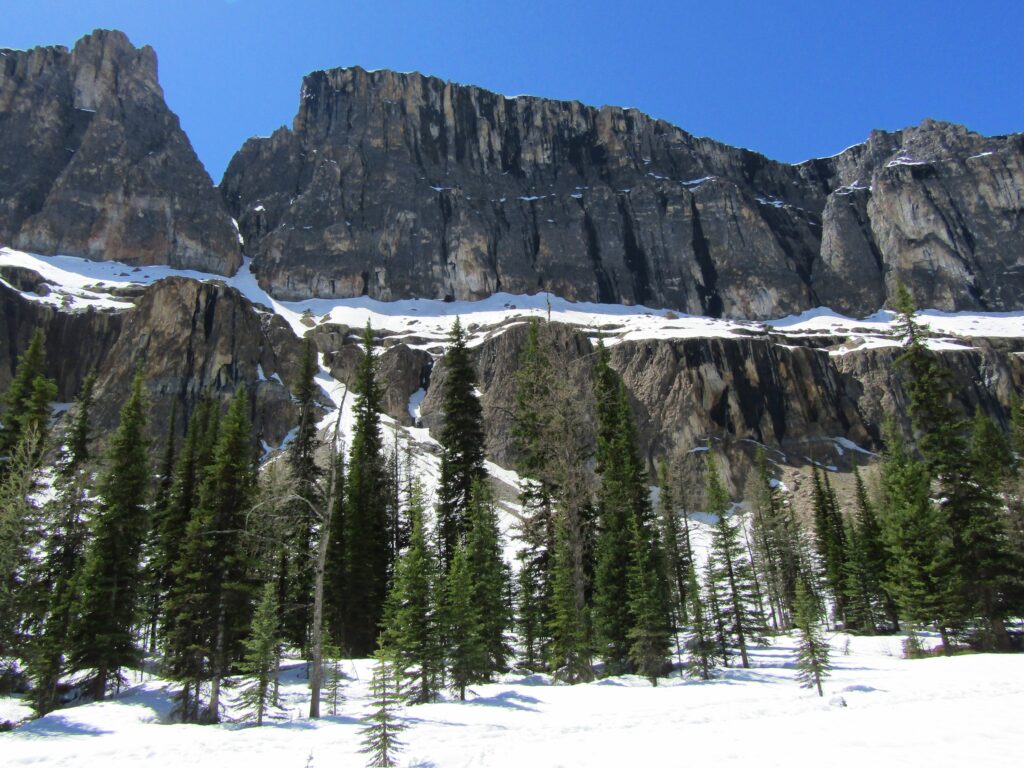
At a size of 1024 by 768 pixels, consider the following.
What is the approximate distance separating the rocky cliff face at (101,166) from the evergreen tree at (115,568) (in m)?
156

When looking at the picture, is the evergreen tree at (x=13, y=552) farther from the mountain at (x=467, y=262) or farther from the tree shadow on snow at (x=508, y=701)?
the mountain at (x=467, y=262)

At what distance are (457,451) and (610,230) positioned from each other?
169806 mm

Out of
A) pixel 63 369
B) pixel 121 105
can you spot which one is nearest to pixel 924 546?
pixel 63 369

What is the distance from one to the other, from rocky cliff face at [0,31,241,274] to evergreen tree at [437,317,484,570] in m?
157

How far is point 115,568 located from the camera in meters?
24.3

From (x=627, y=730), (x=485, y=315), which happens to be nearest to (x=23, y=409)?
(x=627, y=730)

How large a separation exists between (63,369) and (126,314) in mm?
14323

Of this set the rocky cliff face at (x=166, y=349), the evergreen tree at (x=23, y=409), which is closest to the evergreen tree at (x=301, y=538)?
the evergreen tree at (x=23, y=409)

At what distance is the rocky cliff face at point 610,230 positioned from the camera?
17488 centimetres

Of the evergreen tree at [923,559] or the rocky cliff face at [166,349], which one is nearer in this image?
the evergreen tree at [923,559]

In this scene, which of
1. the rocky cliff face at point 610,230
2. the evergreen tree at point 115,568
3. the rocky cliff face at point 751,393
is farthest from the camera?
the rocky cliff face at point 610,230

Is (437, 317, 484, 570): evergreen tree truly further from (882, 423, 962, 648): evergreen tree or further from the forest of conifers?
(882, 423, 962, 648): evergreen tree

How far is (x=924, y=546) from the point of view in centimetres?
3002

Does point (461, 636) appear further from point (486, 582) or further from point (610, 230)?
point (610, 230)
